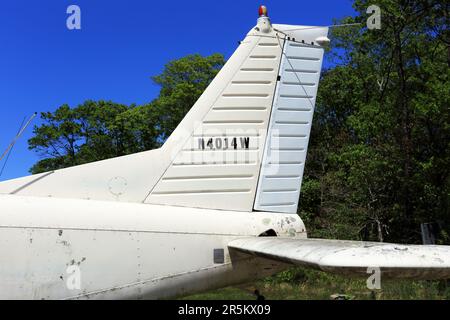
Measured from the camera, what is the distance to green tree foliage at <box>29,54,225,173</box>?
117 ft

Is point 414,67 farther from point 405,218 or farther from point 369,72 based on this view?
point 405,218

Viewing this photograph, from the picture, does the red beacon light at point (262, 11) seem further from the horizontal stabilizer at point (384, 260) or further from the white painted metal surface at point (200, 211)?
the horizontal stabilizer at point (384, 260)

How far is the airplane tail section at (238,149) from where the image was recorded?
14.9 feet

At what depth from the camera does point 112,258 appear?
4020mm

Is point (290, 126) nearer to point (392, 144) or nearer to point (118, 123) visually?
point (392, 144)

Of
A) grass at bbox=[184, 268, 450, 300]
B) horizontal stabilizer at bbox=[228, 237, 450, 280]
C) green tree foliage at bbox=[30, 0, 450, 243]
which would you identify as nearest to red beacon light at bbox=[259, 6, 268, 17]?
horizontal stabilizer at bbox=[228, 237, 450, 280]

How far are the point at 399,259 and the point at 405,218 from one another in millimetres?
17245

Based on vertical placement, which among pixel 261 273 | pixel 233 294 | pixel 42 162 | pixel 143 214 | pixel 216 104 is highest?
pixel 42 162

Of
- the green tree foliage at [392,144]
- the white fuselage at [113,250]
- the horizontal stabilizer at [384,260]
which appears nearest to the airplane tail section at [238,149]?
the white fuselage at [113,250]

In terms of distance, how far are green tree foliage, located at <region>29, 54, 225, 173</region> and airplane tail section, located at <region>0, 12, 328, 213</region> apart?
29000 mm

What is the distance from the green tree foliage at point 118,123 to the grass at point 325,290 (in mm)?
21705

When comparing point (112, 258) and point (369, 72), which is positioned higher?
point (369, 72)

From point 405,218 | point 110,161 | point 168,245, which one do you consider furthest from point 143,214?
point 405,218

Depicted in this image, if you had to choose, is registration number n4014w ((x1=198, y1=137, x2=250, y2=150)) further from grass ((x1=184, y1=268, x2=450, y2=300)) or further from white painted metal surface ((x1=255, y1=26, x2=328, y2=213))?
grass ((x1=184, y1=268, x2=450, y2=300))
